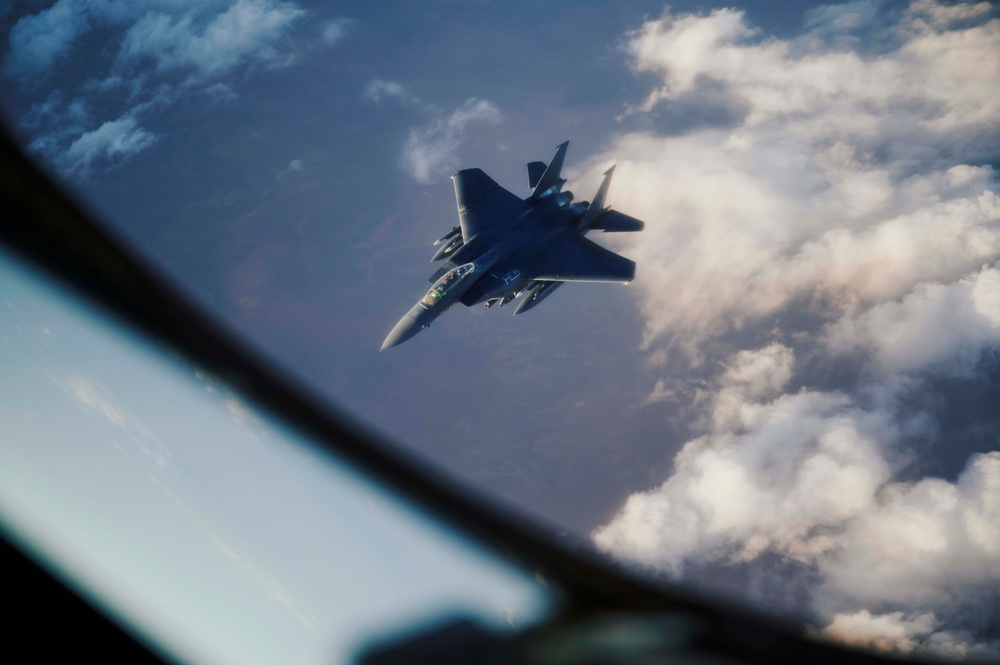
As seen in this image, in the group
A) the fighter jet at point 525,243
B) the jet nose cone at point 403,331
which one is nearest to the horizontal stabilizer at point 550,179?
the fighter jet at point 525,243

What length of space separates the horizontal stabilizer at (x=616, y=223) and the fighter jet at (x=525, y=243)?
1.6 inches

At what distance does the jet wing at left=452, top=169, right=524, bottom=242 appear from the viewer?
21.7 meters

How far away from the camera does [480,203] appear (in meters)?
22.8

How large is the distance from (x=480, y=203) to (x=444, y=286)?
7.08m

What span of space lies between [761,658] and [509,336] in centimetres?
14680

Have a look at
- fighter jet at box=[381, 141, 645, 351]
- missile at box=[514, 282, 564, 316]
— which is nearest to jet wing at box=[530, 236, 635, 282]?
fighter jet at box=[381, 141, 645, 351]

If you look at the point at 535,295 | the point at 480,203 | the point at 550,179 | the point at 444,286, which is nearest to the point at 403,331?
the point at 444,286

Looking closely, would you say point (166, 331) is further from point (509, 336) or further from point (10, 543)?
point (509, 336)

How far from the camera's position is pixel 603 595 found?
2.30 metres

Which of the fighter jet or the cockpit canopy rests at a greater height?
the fighter jet

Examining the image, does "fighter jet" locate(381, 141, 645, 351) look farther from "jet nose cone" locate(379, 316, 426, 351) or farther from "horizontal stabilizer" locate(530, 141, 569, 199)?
"jet nose cone" locate(379, 316, 426, 351)

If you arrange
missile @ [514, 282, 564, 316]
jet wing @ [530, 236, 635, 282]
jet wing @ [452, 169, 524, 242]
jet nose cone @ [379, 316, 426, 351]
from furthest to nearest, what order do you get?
jet wing @ [452, 169, 524, 242] → missile @ [514, 282, 564, 316] → jet wing @ [530, 236, 635, 282] → jet nose cone @ [379, 316, 426, 351]

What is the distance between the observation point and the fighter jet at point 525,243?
A: 1850 centimetres

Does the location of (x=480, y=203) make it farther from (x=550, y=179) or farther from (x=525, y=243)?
(x=525, y=243)
